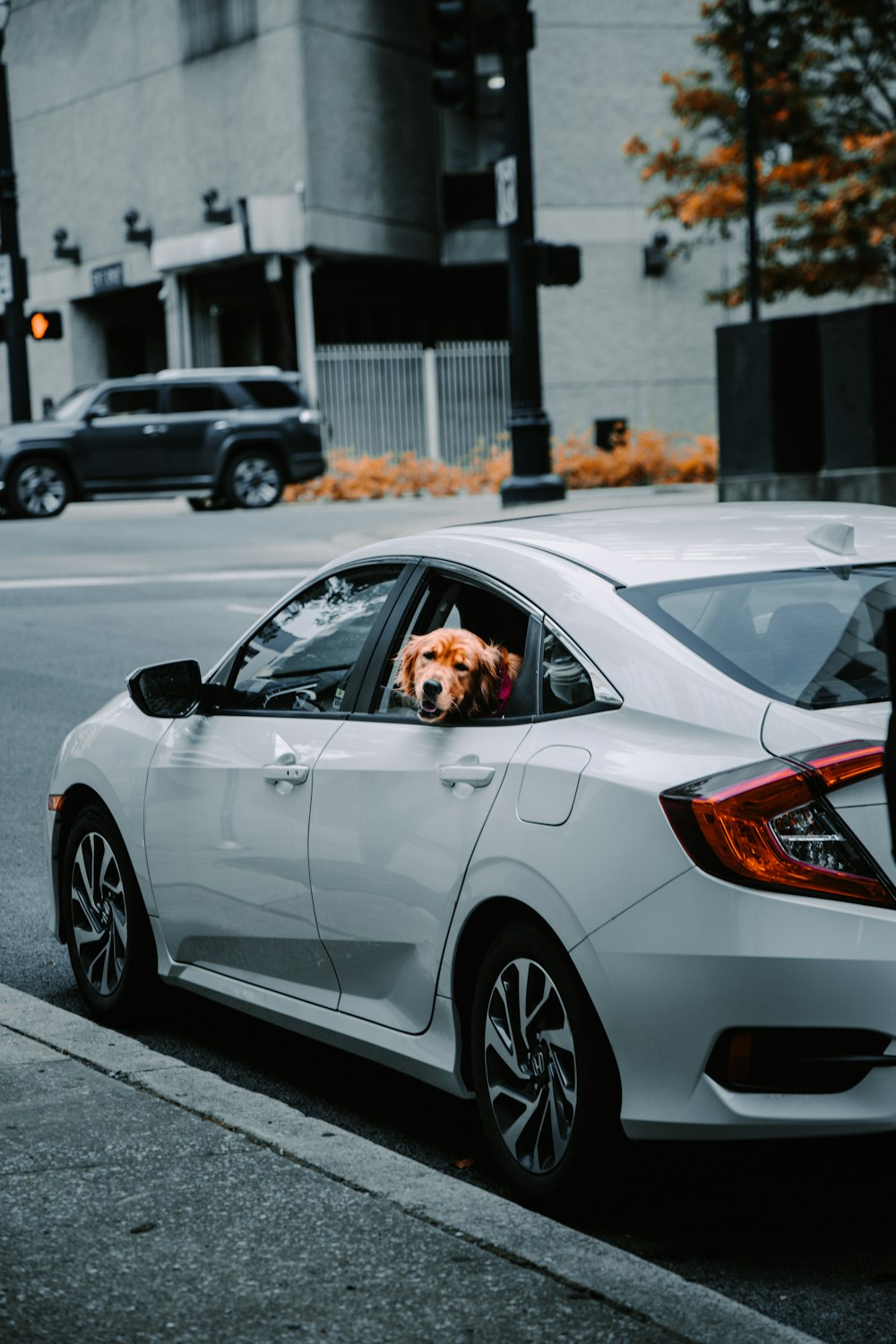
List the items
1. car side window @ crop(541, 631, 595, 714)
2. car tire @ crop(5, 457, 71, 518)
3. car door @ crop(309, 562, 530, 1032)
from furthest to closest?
car tire @ crop(5, 457, 71, 518) → car door @ crop(309, 562, 530, 1032) → car side window @ crop(541, 631, 595, 714)

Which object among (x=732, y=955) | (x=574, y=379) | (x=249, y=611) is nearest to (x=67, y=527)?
Answer: (x=249, y=611)

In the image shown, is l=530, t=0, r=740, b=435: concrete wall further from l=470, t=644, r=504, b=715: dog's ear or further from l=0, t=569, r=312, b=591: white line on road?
l=470, t=644, r=504, b=715: dog's ear

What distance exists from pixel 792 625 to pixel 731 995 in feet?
2.98

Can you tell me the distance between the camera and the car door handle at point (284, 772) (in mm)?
5039

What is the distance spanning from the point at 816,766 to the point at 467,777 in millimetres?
927

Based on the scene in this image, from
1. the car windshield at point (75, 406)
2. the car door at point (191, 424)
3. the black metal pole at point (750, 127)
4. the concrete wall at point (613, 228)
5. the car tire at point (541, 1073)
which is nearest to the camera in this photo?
the car tire at point (541, 1073)

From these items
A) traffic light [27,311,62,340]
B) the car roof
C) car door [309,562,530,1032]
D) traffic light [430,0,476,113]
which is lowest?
car door [309,562,530,1032]

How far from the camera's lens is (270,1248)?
387 centimetres

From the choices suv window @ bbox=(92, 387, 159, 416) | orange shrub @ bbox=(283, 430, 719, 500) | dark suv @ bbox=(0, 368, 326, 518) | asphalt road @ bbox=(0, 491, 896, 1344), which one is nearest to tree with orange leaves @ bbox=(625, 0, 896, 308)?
orange shrub @ bbox=(283, 430, 719, 500)

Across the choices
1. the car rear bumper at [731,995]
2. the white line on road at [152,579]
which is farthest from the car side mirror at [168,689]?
the white line on road at [152,579]

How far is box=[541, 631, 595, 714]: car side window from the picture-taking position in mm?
4324

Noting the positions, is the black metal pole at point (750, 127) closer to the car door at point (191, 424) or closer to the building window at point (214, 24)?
the car door at point (191, 424)

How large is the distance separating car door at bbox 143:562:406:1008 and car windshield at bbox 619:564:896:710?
1005mm

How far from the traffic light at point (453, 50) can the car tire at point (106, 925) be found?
1423 centimetres
